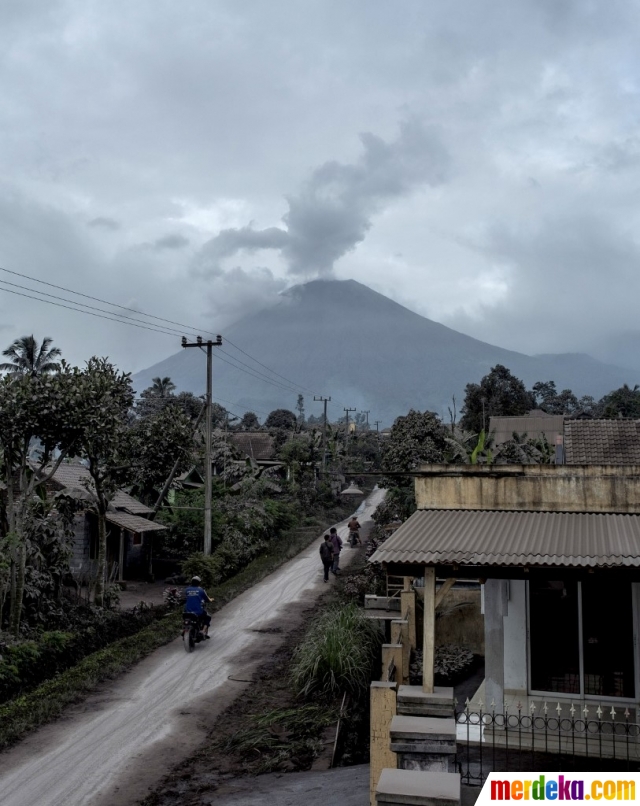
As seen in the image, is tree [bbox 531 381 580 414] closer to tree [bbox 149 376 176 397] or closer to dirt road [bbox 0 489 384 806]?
tree [bbox 149 376 176 397]

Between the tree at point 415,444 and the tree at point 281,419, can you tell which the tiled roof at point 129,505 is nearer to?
the tree at point 415,444

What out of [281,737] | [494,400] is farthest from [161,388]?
[281,737]

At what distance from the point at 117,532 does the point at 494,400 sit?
153 feet

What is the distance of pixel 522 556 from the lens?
8.69m

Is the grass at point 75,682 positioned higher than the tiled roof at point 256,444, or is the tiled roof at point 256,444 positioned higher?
the tiled roof at point 256,444

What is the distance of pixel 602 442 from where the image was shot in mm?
24984

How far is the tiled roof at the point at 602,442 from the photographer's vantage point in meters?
24.1

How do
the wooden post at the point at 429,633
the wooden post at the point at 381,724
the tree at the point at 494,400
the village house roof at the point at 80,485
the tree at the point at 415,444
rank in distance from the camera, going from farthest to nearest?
the tree at the point at 494,400, the tree at the point at 415,444, the village house roof at the point at 80,485, the wooden post at the point at 429,633, the wooden post at the point at 381,724

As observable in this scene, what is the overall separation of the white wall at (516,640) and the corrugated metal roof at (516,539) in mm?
1071

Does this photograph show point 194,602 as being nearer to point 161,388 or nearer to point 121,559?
point 121,559

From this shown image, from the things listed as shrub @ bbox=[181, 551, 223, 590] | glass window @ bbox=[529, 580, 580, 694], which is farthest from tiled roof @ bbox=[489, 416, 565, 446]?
glass window @ bbox=[529, 580, 580, 694]

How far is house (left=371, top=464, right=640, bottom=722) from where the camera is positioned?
30.2 ft

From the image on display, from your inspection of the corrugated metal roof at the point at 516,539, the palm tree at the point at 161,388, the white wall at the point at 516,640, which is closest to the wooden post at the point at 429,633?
the corrugated metal roof at the point at 516,539

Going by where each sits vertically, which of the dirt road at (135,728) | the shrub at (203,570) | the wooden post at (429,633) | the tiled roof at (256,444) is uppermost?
the tiled roof at (256,444)
